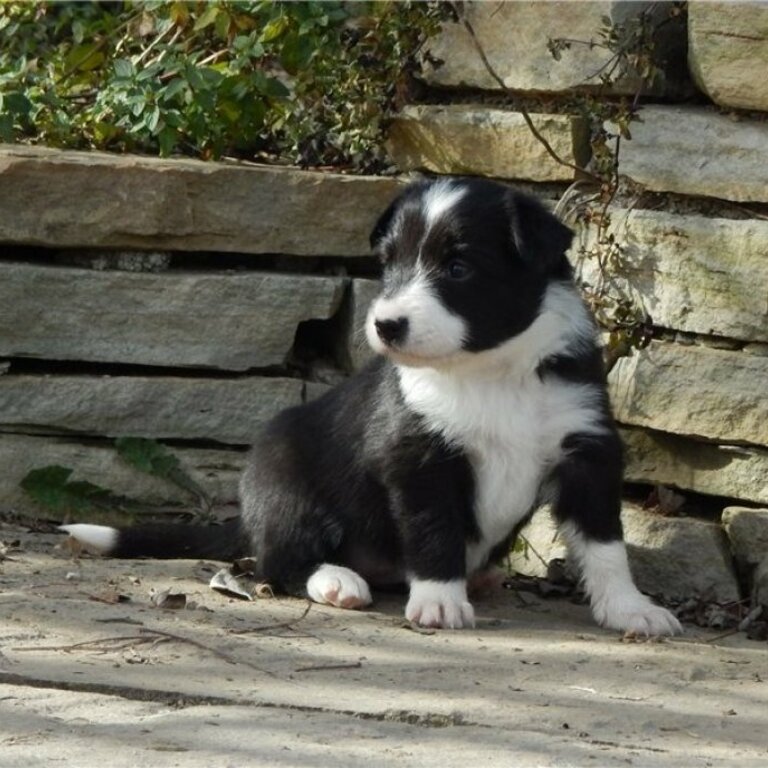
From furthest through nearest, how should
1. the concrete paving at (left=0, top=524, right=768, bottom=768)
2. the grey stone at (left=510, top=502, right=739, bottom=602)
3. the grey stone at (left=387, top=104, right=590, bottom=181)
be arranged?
the grey stone at (left=387, top=104, right=590, bottom=181), the grey stone at (left=510, top=502, right=739, bottom=602), the concrete paving at (left=0, top=524, right=768, bottom=768)

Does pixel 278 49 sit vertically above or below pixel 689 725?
above

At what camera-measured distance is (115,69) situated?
615 centimetres

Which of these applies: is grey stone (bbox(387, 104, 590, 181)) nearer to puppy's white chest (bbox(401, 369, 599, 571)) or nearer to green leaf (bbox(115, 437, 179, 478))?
puppy's white chest (bbox(401, 369, 599, 571))

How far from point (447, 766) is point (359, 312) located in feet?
9.08

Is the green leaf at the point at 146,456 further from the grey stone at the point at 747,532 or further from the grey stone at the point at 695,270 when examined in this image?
the grey stone at the point at 747,532

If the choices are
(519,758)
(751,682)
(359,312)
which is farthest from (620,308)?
(519,758)

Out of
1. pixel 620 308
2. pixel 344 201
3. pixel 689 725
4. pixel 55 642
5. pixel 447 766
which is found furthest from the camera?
pixel 344 201

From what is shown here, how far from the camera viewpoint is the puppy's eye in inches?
192

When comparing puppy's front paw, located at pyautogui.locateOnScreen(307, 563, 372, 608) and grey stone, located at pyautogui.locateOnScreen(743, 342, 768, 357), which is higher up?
grey stone, located at pyautogui.locateOnScreen(743, 342, 768, 357)

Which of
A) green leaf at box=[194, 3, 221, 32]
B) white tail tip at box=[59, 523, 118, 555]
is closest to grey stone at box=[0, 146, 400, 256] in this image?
green leaf at box=[194, 3, 221, 32]

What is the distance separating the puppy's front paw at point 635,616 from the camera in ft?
15.9

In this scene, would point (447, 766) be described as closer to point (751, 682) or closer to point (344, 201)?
point (751, 682)

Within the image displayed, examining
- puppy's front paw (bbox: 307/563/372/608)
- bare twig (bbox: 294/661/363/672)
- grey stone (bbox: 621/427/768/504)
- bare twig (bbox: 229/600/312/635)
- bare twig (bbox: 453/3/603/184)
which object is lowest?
puppy's front paw (bbox: 307/563/372/608)

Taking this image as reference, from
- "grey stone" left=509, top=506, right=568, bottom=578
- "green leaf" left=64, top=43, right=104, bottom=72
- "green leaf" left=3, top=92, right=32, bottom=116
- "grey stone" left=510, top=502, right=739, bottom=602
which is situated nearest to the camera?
"grey stone" left=510, top=502, right=739, bottom=602
